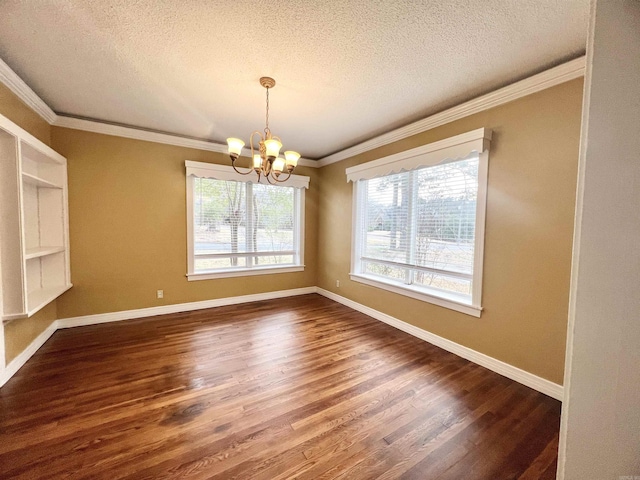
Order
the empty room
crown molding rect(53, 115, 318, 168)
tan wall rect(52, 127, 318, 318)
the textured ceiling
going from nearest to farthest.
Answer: the empty room < the textured ceiling < crown molding rect(53, 115, 318, 168) < tan wall rect(52, 127, 318, 318)

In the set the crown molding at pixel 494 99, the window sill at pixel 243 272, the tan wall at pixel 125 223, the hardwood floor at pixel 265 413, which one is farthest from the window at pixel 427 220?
the tan wall at pixel 125 223

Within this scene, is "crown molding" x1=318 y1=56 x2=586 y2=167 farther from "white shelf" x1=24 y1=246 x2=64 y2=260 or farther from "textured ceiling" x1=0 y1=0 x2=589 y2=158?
"white shelf" x1=24 y1=246 x2=64 y2=260

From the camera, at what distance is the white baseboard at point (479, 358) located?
6.88 ft

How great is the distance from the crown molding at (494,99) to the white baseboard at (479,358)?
238 centimetres

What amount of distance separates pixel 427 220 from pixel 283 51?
2.27 m

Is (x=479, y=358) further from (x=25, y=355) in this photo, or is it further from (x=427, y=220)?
(x=25, y=355)

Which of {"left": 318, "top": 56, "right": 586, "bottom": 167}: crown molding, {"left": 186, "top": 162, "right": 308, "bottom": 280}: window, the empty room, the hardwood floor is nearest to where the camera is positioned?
the empty room

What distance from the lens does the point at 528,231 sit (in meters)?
2.21

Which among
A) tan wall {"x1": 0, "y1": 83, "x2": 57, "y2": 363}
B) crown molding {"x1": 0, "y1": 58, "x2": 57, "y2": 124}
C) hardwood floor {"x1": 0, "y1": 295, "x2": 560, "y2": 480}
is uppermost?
crown molding {"x1": 0, "y1": 58, "x2": 57, "y2": 124}

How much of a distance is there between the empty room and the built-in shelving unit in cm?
2

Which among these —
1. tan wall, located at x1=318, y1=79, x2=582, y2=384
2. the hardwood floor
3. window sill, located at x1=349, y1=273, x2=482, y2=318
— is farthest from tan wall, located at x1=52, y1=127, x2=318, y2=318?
tan wall, located at x1=318, y1=79, x2=582, y2=384

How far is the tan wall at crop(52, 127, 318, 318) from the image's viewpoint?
3248 millimetres

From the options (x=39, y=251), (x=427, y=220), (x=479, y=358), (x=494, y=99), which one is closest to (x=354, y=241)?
(x=427, y=220)

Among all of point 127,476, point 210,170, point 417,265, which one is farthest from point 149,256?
point 417,265
